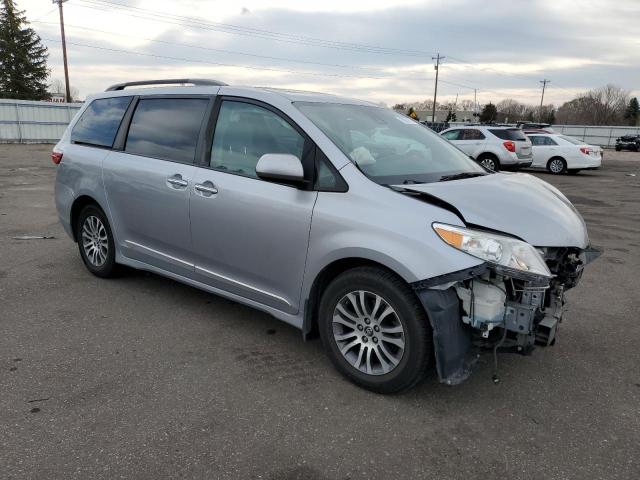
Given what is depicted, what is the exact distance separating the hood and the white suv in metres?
13.8

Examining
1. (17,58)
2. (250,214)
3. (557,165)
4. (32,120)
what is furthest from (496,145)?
(17,58)

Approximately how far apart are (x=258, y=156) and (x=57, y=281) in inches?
109

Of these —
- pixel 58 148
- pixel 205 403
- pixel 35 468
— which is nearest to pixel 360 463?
pixel 205 403

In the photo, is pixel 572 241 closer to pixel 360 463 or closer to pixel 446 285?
pixel 446 285

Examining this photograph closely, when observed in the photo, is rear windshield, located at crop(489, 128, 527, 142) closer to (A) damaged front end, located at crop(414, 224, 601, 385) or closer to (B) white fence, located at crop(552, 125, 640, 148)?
(A) damaged front end, located at crop(414, 224, 601, 385)

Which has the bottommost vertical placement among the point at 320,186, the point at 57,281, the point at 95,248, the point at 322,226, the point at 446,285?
the point at 57,281

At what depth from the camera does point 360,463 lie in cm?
253

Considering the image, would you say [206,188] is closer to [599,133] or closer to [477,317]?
[477,317]

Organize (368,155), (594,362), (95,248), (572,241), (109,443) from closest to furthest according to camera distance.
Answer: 1. (109,443)
2. (572,241)
3. (368,155)
4. (594,362)
5. (95,248)

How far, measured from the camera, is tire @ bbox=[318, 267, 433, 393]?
2.89 metres

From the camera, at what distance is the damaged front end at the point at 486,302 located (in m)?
2.76

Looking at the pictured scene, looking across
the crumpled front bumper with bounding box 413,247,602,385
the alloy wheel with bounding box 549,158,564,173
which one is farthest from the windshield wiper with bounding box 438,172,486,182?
the alloy wheel with bounding box 549,158,564,173

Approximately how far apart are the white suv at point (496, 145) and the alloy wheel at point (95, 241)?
45.0 feet

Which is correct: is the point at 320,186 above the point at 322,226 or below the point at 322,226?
above
